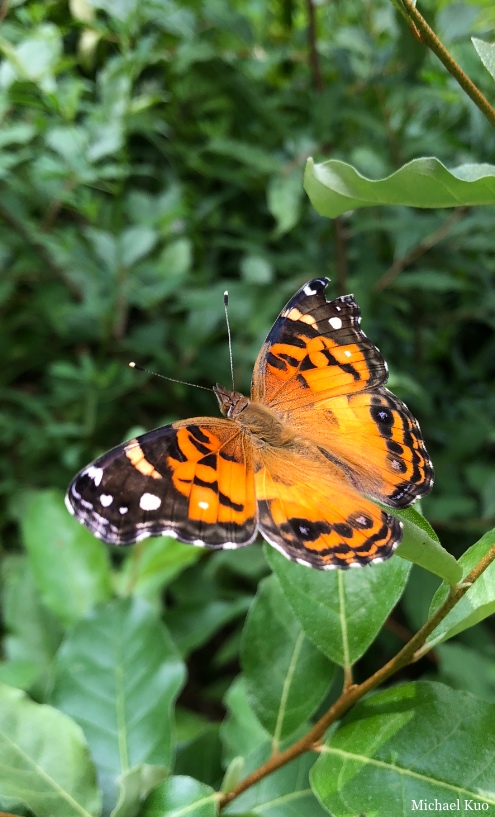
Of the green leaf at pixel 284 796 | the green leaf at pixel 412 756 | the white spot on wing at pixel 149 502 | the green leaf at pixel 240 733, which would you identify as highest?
the white spot on wing at pixel 149 502

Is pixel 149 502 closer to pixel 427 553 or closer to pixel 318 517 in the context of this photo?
pixel 318 517

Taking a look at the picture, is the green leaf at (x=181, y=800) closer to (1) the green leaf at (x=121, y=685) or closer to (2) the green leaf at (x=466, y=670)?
(1) the green leaf at (x=121, y=685)

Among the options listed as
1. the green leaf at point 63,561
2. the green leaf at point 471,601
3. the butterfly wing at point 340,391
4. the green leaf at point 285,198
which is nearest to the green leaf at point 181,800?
the green leaf at point 471,601

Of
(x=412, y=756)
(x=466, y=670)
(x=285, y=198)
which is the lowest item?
(x=466, y=670)

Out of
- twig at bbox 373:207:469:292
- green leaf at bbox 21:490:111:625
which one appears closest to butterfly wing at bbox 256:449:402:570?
green leaf at bbox 21:490:111:625

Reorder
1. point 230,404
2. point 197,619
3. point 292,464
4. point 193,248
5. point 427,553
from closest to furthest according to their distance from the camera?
point 427,553
point 292,464
point 230,404
point 197,619
point 193,248

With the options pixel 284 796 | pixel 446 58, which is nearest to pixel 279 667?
pixel 284 796

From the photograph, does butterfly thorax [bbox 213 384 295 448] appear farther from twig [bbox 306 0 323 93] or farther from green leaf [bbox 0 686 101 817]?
twig [bbox 306 0 323 93]
